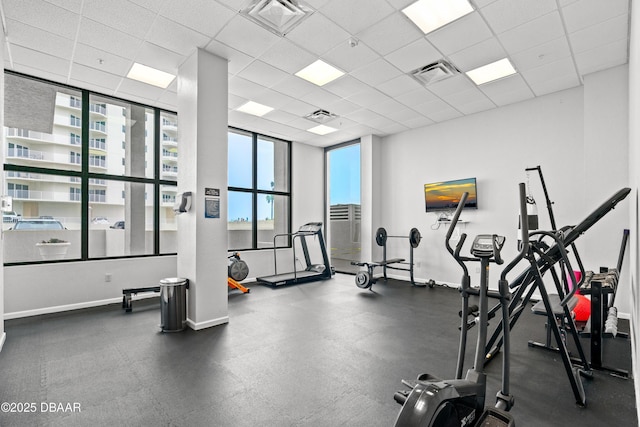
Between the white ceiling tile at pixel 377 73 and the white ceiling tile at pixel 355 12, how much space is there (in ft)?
2.81

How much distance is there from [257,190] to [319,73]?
11.9 ft

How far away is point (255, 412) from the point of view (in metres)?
2.25

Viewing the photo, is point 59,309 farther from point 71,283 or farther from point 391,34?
point 391,34

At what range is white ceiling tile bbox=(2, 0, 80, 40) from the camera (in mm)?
3121

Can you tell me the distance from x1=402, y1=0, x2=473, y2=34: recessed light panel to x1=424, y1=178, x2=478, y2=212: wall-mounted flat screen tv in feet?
11.5

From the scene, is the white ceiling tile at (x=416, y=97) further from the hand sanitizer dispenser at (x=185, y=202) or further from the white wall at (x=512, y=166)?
the hand sanitizer dispenser at (x=185, y=202)

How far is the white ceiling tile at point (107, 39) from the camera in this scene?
3481 millimetres

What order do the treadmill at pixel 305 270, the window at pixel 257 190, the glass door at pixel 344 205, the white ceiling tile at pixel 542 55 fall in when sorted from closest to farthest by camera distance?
the white ceiling tile at pixel 542 55, the treadmill at pixel 305 270, the window at pixel 257 190, the glass door at pixel 344 205

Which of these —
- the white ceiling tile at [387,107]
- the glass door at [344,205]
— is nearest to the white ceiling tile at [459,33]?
the white ceiling tile at [387,107]

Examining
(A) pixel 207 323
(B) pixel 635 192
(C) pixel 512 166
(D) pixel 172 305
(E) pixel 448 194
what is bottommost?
(A) pixel 207 323

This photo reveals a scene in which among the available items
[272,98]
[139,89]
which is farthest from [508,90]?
[139,89]

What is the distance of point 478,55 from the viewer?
4.11 metres

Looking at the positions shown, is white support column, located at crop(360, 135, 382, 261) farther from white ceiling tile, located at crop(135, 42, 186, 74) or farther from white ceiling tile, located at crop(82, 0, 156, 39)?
white ceiling tile, located at crop(82, 0, 156, 39)

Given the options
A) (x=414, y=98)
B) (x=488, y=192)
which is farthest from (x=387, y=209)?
(x=414, y=98)
